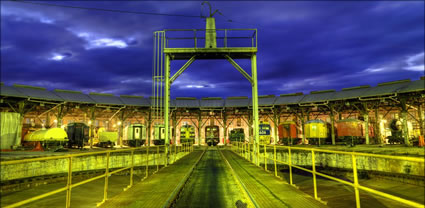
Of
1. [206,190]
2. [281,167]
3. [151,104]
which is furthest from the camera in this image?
[151,104]

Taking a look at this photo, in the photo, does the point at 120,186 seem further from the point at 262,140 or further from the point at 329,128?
the point at 329,128

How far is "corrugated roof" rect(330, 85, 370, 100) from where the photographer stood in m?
27.9

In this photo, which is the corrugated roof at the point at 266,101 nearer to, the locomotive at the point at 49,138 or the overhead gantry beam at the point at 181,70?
the overhead gantry beam at the point at 181,70

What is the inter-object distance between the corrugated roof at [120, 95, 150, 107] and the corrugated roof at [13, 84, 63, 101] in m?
8.89

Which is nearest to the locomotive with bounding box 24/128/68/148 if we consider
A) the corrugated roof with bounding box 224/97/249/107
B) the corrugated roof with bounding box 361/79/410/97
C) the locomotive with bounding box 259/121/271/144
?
the locomotive with bounding box 259/121/271/144

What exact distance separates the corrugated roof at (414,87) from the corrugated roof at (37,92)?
125 ft

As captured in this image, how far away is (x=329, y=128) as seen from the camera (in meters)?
29.5

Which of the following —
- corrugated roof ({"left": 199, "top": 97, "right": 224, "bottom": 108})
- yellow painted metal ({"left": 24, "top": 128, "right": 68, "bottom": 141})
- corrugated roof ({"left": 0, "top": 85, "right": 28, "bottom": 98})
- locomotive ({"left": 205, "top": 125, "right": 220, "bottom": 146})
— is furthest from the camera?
locomotive ({"left": 205, "top": 125, "right": 220, "bottom": 146})

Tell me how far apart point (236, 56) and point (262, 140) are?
17.0 m

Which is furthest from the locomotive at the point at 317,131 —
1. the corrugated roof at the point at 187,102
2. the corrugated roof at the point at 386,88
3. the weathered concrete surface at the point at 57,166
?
the weathered concrete surface at the point at 57,166

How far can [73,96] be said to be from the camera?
1193 inches

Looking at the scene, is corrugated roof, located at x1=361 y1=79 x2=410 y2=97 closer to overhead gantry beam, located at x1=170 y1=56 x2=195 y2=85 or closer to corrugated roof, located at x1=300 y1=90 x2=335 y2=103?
corrugated roof, located at x1=300 y1=90 x2=335 y2=103

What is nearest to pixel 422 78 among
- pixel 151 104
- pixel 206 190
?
pixel 206 190

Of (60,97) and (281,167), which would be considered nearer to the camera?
(281,167)
